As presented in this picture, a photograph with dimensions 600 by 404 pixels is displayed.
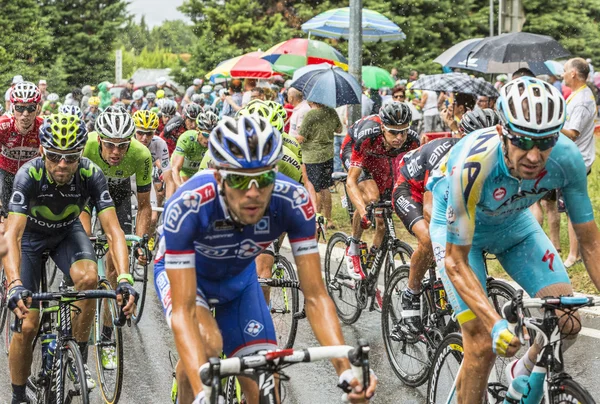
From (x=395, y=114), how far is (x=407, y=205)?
1.10m

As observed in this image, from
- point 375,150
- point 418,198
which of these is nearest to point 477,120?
point 418,198

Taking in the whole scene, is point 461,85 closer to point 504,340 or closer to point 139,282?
point 139,282

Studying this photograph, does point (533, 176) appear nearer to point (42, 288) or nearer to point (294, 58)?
point (42, 288)

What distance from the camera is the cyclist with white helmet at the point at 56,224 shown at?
574 cm

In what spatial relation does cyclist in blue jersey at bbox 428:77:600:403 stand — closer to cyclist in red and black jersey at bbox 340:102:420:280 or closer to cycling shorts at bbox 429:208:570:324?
A: cycling shorts at bbox 429:208:570:324

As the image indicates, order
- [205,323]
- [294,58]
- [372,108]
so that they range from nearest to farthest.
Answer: [205,323] < [372,108] < [294,58]

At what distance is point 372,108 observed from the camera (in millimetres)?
16781

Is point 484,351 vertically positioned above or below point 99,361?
above

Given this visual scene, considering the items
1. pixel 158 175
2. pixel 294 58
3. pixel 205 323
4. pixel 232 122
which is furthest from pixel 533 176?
pixel 294 58

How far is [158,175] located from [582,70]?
5.68 meters

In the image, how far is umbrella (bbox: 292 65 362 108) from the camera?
12.4m

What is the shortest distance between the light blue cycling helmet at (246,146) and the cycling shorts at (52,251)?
2.63 meters


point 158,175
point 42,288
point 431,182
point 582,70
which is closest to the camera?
point 431,182

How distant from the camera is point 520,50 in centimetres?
1291
